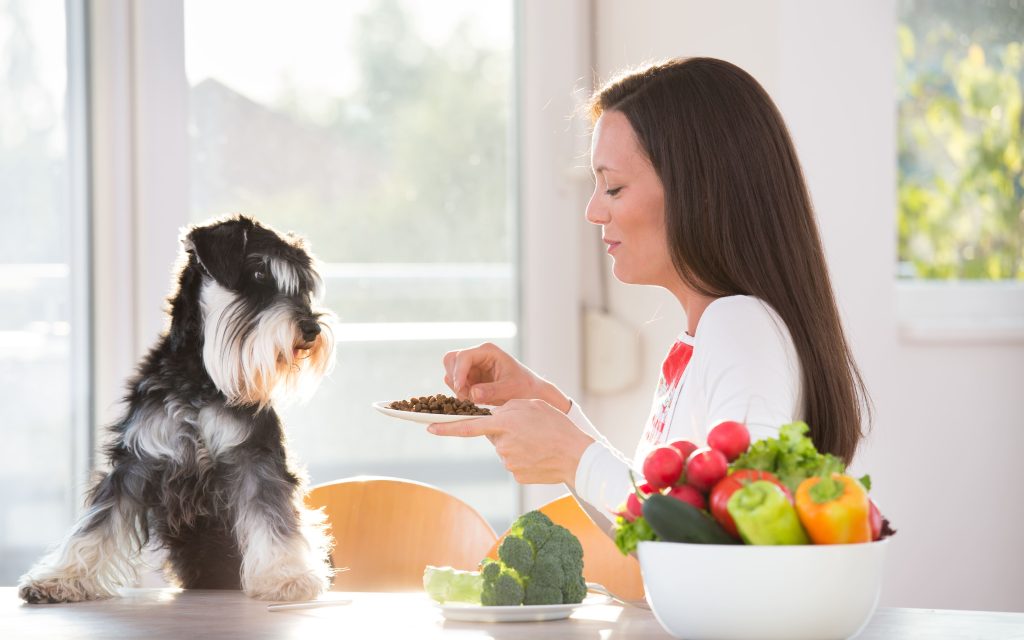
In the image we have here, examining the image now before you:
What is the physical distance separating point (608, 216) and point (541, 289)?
63.0 inches

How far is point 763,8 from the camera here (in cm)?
289

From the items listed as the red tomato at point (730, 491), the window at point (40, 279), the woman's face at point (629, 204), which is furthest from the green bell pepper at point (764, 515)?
the window at point (40, 279)

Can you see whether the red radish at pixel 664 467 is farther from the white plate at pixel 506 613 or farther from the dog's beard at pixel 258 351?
the dog's beard at pixel 258 351

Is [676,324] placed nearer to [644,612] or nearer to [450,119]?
[450,119]

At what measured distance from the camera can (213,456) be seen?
1571 millimetres

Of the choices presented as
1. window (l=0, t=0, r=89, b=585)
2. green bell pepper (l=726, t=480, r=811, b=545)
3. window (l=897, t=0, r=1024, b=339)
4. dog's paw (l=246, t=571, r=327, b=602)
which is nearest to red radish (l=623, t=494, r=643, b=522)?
green bell pepper (l=726, t=480, r=811, b=545)

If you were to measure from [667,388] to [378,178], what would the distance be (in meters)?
1.55

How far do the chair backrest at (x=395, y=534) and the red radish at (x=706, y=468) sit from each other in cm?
103

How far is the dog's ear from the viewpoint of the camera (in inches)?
65.6

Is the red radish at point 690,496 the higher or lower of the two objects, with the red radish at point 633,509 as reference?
higher

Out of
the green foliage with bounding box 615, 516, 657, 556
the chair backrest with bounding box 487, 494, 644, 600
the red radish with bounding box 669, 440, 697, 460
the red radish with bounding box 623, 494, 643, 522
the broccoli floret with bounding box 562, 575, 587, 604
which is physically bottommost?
the chair backrest with bounding box 487, 494, 644, 600

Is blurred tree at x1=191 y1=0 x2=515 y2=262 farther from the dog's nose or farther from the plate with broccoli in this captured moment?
the plate with broccoli

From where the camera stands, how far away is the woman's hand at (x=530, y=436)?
57.9 inches

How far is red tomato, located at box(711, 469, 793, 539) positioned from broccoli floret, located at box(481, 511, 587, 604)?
335mm
